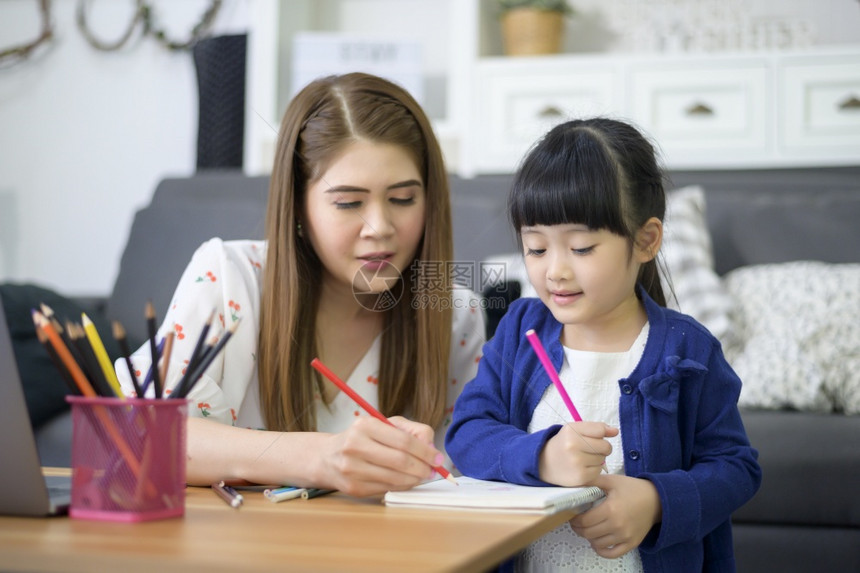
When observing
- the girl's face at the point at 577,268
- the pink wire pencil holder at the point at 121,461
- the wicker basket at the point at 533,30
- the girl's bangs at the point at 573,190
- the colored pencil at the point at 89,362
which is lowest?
the pink wire pencil holder at the point at 121,461

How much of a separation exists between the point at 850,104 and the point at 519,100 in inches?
31.4

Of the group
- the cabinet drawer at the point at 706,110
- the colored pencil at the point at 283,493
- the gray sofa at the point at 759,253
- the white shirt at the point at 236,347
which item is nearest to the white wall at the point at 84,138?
the gray sofa at the point at 759,253

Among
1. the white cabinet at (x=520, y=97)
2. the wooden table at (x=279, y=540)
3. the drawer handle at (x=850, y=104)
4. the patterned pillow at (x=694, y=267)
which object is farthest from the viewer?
the white cabinet at (x=520, y=97)

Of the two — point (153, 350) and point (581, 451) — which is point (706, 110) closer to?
point (581, 451)

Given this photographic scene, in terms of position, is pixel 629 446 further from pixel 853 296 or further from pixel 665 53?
pixel 665 53

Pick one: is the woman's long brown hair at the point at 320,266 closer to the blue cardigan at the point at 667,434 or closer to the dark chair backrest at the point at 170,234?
the blue cardigan at the point at 667,434

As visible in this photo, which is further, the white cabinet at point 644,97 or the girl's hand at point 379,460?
the white cabinet at point 644,97

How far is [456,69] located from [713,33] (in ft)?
2.19

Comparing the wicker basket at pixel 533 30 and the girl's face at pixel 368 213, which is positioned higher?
the wicker basket at pixel 533 30

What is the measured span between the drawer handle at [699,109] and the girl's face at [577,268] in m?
1.55

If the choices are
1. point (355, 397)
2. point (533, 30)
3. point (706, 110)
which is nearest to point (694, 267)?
point (706, 110)

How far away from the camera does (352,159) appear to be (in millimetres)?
1032

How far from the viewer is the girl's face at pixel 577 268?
820 mm

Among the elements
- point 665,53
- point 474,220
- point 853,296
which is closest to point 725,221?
point 853,296
